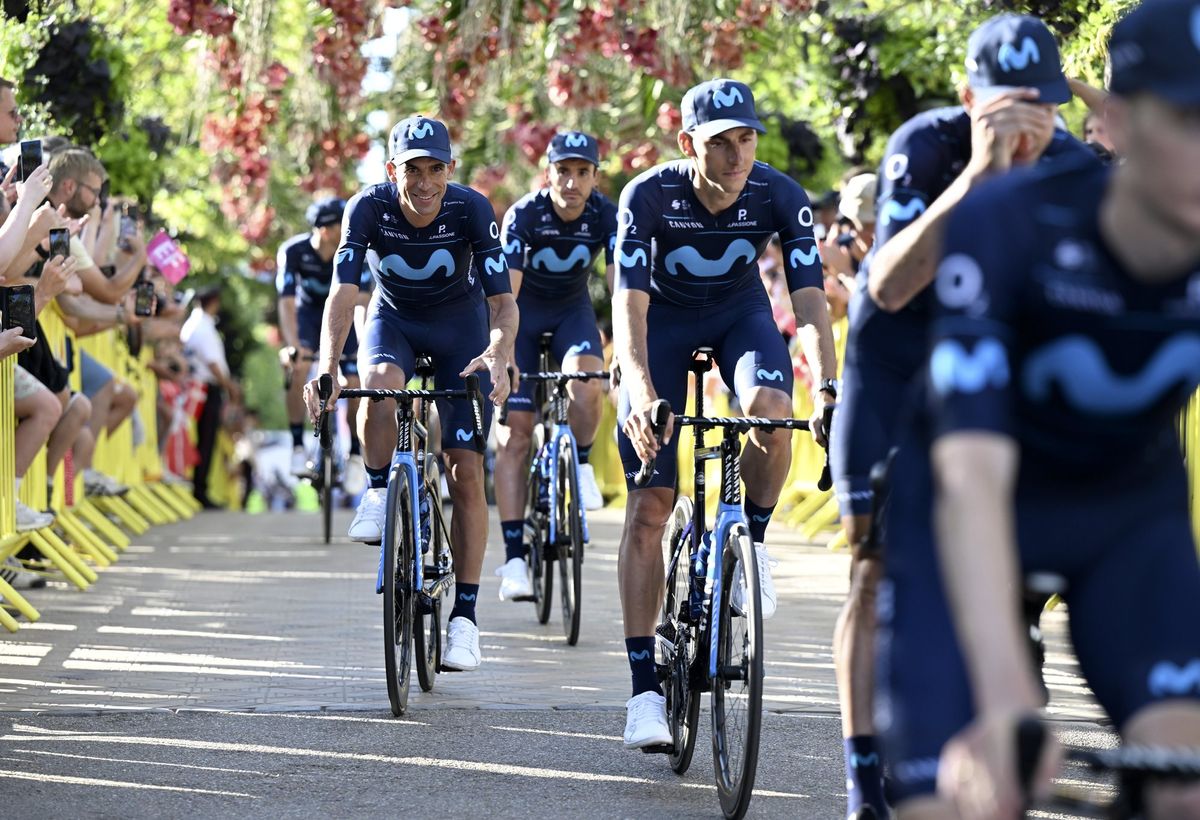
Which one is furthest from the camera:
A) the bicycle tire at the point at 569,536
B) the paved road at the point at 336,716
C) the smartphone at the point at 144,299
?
the smartphone at the point at 144,299

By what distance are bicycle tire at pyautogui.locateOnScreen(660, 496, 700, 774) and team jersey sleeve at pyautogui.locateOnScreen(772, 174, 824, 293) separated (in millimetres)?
907

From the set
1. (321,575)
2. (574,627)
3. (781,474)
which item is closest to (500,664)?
(574,627)

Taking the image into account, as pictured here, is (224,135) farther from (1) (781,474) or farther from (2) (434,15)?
(1) (781,474)

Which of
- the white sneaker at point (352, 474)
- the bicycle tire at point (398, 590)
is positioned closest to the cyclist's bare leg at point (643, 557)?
the bicycle tire at point (398, 590)

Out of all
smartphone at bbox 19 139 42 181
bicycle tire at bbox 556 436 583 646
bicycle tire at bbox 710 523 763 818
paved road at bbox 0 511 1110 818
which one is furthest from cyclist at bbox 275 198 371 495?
bicycle tire at bbox 710 523 763 818

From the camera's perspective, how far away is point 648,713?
21.4 ft

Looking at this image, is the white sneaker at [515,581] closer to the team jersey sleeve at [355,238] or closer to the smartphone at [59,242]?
the team jersey sleeve at [355,238]

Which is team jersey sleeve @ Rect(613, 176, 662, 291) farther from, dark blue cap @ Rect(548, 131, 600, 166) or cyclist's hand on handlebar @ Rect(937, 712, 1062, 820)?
dark blue cap @ Rect(548, 131, 600, 166)

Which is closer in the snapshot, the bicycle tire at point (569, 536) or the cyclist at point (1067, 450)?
the cyclist at point (1067, 450)

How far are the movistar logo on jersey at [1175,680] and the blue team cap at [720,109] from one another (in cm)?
384

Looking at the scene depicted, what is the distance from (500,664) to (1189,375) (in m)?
6.22

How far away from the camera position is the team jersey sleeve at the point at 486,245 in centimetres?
841

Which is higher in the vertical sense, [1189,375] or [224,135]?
[224,135]

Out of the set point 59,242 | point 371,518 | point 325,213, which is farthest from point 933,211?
point 325,213
